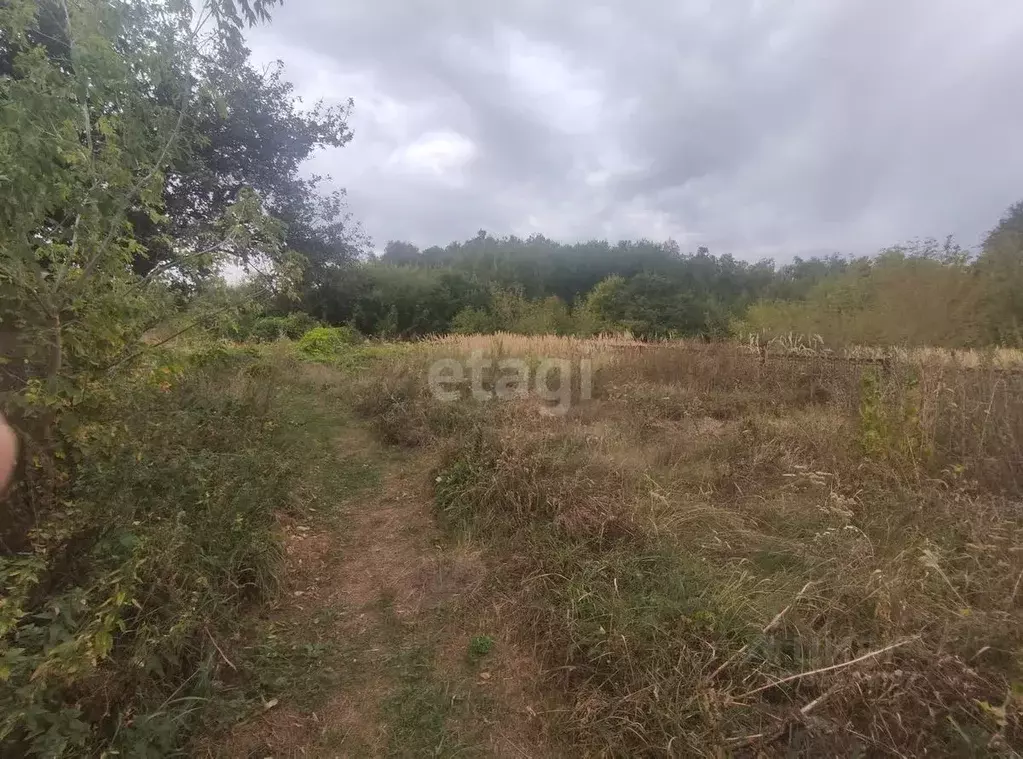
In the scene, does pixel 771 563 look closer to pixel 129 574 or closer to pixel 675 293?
pixel 129 574

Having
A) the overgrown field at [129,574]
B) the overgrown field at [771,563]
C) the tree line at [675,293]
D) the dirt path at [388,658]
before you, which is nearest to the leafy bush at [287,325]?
the tree line at [675,293]

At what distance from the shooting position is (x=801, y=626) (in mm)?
1986

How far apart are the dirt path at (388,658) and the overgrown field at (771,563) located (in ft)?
0.58

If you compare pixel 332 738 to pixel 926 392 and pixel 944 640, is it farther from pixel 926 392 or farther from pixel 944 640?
pixel 926 392

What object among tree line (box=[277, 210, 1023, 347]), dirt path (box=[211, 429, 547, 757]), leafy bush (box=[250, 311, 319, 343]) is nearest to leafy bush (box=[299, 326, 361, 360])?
tree line (box=[277, 210, 1023, 347])

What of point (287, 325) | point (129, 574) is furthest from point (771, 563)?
point (287, 325)

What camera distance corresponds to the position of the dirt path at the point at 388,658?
1860 millimetres

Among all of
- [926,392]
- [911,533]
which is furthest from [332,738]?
[926,392]

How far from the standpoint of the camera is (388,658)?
2268 millimetres

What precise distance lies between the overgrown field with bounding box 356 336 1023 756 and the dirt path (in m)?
0.18

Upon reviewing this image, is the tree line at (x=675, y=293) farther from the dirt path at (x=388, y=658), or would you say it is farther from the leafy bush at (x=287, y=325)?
the dirt path at (x=388, y=658)

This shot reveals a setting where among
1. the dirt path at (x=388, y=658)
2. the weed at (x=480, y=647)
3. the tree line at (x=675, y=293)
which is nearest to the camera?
the dirt path at (x=388, y=658)

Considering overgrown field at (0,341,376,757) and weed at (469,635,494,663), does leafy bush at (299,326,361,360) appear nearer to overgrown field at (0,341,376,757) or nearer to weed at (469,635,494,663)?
overgrown field at (0,341,376,757)

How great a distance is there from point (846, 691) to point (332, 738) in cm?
190
